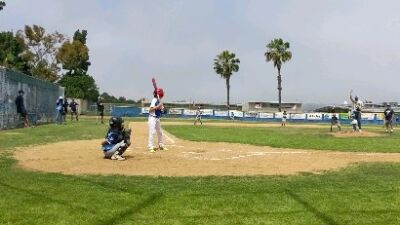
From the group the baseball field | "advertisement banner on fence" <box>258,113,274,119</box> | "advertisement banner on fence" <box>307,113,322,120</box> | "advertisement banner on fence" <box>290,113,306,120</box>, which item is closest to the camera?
the baseball field

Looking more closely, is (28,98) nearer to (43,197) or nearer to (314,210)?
(43,197)

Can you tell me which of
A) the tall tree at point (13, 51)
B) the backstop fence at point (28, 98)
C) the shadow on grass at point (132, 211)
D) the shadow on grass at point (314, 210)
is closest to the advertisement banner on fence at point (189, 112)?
the tall tree at point (13, 51)

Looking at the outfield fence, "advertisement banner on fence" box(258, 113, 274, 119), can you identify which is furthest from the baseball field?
"advertisement banner on fence" box(258, 113, 274, 119)

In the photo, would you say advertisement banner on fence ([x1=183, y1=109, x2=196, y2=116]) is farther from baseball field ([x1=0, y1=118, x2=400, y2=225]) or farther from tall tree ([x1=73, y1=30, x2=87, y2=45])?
baseball field ([x1=0, y1=118, x2=400, y2=225])

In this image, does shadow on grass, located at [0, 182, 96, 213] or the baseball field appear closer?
the baseball field

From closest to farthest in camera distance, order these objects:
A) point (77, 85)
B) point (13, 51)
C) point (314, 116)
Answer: point (13, 51)
point (314, 116)
point (77, 85)

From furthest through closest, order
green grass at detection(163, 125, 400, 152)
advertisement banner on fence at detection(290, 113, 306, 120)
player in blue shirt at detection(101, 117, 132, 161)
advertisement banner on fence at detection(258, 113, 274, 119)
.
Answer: advertisement banner on fence at detection(258, 113, 274, 119), advertisement banner on fence at detection(290, 113, 306, 120), green grass at detection(163, 125, 400, 152), player in blue shirt at detection(101, 117, 132, 161)

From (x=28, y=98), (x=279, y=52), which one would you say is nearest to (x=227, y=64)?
(x=279, y=52)

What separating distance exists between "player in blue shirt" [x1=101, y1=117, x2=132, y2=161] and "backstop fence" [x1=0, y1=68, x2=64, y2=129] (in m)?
15.6

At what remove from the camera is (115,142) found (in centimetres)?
1242

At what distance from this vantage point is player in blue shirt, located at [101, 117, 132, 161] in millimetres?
12367

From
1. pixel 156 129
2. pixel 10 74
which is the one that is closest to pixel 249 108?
pixel 10 74

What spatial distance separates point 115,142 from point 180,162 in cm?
162

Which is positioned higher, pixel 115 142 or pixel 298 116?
pixel 115 142
